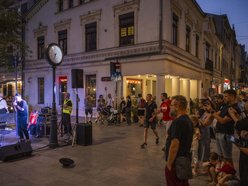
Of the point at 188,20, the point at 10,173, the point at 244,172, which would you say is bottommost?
the point at 10,173

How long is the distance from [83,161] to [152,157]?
7.02 feet

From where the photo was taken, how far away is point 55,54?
1011cm

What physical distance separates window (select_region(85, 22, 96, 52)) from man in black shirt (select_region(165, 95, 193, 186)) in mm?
16902

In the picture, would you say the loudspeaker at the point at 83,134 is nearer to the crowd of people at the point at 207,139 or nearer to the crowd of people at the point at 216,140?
the crowd of people at the point at 207,139

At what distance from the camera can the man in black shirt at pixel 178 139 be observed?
3.63 metres

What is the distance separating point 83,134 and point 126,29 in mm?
10259

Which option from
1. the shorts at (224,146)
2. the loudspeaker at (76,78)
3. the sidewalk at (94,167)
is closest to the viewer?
the shorts at (224,146)

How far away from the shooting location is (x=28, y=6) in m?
26.7

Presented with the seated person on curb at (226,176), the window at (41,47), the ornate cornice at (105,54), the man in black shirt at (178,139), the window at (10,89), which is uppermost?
the window at (41,47)

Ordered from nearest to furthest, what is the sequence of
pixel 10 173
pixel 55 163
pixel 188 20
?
pixel 10 173, pixel 55 163, pixel 188 20

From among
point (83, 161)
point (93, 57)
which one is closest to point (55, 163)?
point (83, 161)

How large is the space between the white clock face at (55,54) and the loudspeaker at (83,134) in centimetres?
267

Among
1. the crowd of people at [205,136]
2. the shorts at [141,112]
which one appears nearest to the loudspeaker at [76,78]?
the crowd of people at [205,136]

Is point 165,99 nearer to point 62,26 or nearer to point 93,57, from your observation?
point 93,57
